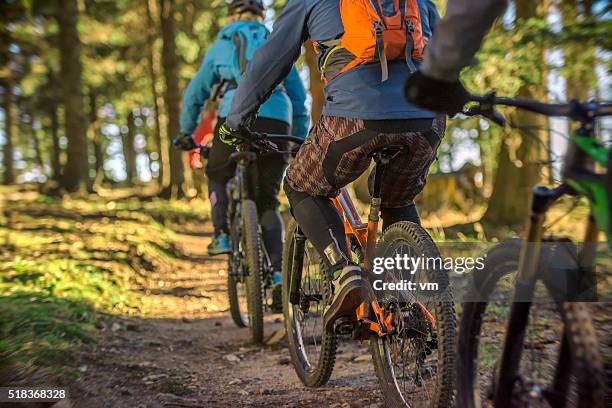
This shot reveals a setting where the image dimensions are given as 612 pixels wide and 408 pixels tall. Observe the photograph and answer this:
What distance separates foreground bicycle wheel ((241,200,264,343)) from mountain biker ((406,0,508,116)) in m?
2.79

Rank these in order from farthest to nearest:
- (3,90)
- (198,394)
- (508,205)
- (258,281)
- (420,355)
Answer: (3,90) → (508,205) → (258,281) → (198,394) → (420,355)

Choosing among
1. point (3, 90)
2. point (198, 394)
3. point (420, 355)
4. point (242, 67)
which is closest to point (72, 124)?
point (3, 90)

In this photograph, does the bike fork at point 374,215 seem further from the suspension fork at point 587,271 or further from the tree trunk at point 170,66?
the tree trunk at point 170,66

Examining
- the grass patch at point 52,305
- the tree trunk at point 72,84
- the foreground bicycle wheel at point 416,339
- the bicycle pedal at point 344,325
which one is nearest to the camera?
the foreground bicycle wheel at point 416,339

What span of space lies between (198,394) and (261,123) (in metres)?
2.13

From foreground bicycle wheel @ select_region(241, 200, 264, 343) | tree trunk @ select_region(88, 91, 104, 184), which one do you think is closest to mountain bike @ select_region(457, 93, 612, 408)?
foreground bicycle wheel @ select_region(241, 200, 264, 343)

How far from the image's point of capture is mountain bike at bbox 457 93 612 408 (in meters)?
1.86

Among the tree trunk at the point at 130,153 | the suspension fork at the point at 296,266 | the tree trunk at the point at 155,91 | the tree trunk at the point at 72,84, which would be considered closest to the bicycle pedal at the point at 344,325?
the suspension fork at the point at 296,266

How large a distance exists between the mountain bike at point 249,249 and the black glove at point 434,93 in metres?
2.47

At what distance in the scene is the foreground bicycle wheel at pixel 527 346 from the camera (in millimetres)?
1880

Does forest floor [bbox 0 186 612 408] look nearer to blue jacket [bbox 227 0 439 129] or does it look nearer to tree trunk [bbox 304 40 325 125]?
blue jacket [bbox 227 0 439 129]

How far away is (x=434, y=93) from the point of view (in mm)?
2107

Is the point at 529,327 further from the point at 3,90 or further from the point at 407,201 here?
the point at 3,90

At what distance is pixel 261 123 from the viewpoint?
4895 mm
